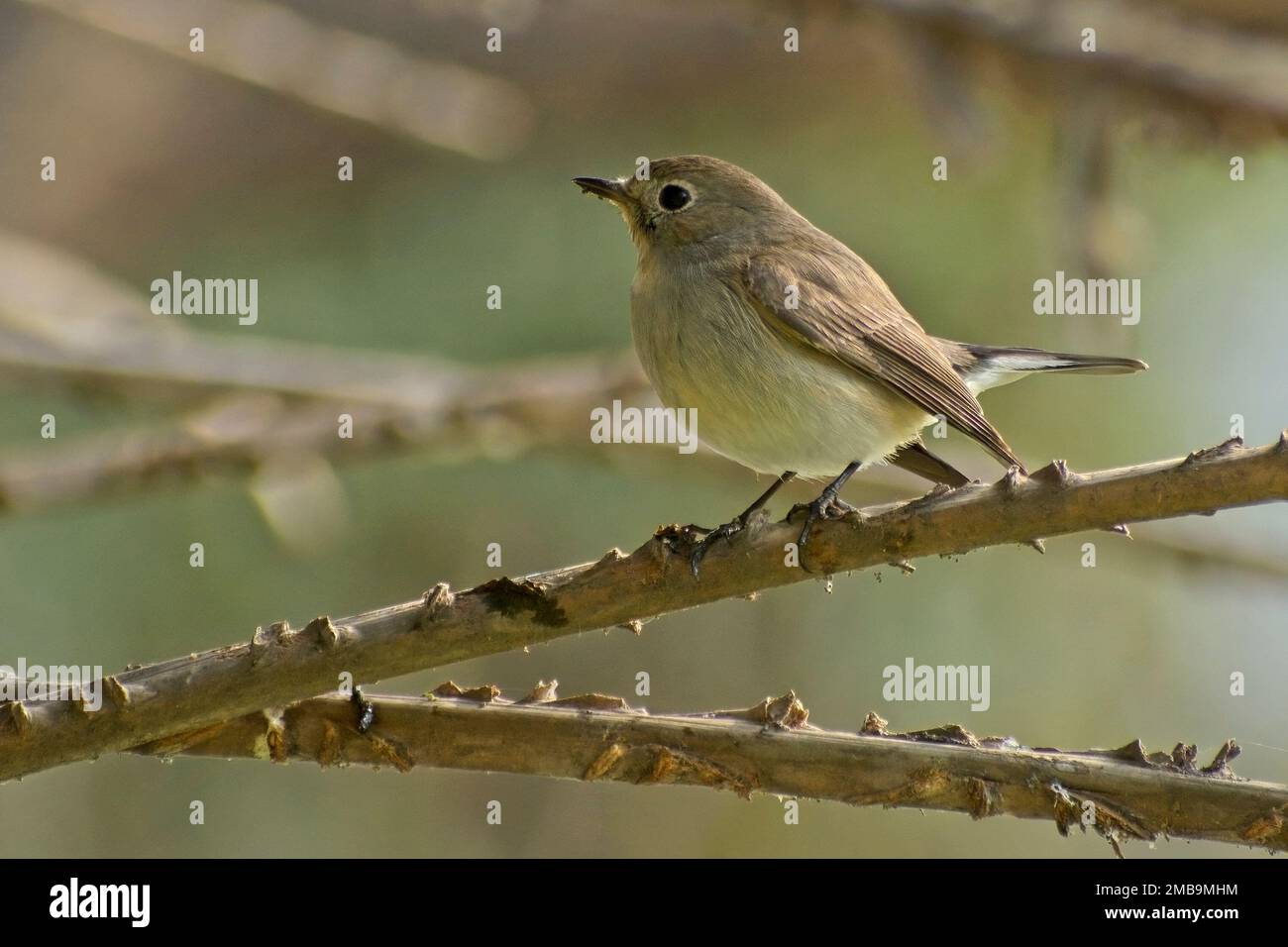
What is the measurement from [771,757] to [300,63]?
3.36 meters

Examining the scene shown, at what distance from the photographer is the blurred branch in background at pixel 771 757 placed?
7.25ft

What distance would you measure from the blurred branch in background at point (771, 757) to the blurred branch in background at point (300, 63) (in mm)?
2795

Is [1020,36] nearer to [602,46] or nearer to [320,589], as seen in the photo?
[602,46]

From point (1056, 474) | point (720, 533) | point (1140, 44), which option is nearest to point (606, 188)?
point (1140, 44)

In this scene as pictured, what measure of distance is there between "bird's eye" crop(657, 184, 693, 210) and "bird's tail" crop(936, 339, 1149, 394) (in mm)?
1035

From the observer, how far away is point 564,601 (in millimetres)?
2385

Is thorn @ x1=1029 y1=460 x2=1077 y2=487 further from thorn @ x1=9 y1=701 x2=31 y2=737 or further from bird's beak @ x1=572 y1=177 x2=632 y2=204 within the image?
bird's beak @ x1=572 y1=177 x2=632 y2=204

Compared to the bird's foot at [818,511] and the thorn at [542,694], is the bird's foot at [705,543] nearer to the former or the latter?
the bird's foot at [818,511]

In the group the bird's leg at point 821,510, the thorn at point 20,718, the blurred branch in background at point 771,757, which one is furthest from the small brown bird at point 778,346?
the thorn at point 20,718

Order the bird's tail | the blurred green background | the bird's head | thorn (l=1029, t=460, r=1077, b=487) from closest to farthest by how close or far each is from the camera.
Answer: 1. thorn (l=1029, t=460, r=1077, b=487)
2. the bird's tail
3. the bird's head
4. the blurred green background

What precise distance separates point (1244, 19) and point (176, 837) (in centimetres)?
641

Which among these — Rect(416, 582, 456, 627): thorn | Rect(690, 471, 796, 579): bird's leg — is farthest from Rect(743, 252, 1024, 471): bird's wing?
Rect(416, 582, 456, 627): thorn

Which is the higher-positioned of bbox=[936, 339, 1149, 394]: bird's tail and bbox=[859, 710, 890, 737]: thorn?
bbox=[936, 339, 1149, 394]: bird's tail

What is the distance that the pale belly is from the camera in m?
→ 3.86
